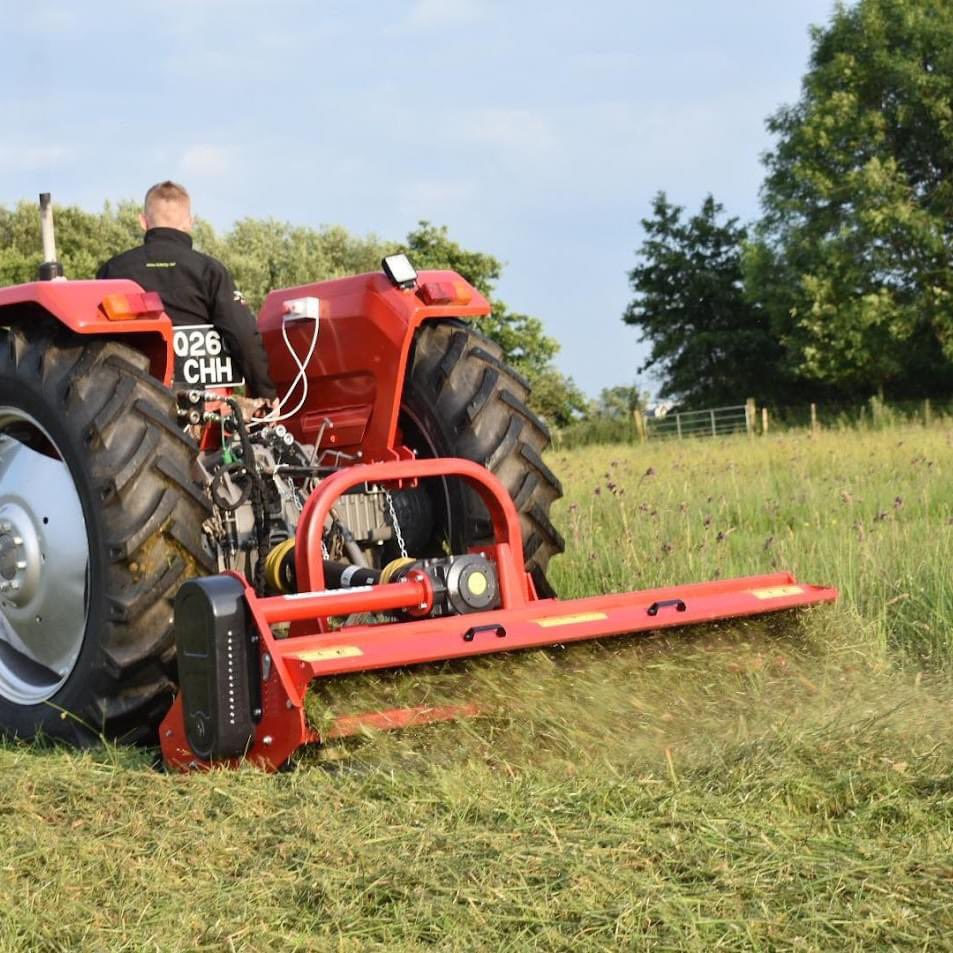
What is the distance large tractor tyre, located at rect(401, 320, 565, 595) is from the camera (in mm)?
4566

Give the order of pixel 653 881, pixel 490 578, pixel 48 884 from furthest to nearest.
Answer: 1. pixel 490 578
2. pixel 48 884
3. pixel 653 881

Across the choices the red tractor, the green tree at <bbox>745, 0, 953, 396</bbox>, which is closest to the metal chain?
the red tractor

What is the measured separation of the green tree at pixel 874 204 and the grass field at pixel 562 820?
25.0 meters

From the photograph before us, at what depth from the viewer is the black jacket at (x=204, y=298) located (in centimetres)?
467

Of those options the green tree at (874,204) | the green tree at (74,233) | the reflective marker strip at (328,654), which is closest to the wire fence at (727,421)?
the green tree at (874,204)

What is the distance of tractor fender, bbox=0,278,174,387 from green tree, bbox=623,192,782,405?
100 feet

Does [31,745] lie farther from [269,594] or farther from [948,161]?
[948,161]

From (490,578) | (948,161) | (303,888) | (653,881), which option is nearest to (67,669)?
(490,578)

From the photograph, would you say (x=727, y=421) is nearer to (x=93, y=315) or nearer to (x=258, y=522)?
(x=258, y=522)

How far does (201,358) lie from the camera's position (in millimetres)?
4703

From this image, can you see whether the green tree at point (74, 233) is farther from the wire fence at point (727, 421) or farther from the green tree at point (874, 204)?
the green tree at point (874, 204)

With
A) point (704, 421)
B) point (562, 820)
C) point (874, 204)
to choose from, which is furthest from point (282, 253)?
point (562, 820)

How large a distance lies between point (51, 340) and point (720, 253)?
111 ft

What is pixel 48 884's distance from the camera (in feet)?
9.36
